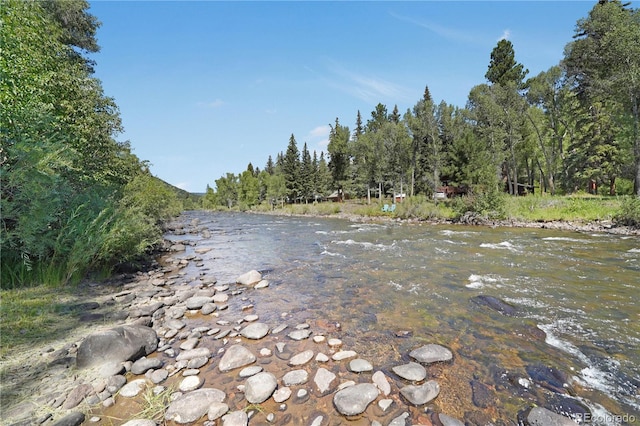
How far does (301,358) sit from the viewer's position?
178 inches

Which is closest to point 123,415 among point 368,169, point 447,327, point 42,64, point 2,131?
point 447,327

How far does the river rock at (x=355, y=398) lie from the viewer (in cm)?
337

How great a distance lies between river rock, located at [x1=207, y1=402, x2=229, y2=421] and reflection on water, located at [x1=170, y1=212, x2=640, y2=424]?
2.30 meters

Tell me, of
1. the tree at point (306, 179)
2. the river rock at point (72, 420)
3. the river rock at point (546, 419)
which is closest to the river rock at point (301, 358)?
the river rock at point (72, 420)

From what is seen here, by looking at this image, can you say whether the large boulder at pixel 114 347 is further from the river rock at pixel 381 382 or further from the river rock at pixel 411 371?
the river rock at pixel 411 371

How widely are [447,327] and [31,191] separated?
8753 millimetres

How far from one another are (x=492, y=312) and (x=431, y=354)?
8.73 ft

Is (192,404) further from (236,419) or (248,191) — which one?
(248,191)

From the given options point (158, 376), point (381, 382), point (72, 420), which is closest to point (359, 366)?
point (381, 382)

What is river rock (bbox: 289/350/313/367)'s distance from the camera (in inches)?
173

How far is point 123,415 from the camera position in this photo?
3260mm

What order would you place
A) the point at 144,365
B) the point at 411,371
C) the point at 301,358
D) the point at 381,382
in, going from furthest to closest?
the point at 301,358 → the point at 144,365 → the point at 411,371 → the point at 381,382

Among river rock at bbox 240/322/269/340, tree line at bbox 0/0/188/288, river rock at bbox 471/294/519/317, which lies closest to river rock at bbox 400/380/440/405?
river rock at bbox 240/322/269/340

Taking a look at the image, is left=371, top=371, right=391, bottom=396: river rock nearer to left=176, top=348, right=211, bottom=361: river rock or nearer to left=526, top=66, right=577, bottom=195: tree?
left=176, top=348, right=211, bottom=361: river rock
